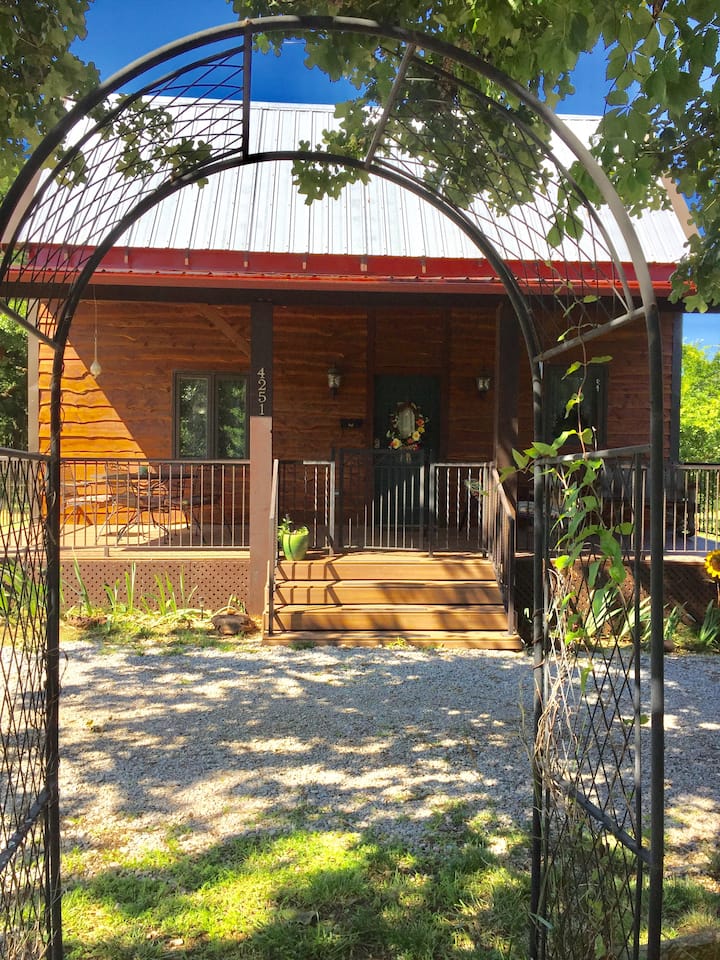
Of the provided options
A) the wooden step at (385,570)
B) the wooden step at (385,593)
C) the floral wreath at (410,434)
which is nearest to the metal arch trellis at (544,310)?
the wooden step at (385,593)

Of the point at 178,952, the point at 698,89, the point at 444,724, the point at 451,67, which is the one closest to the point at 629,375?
the point at 444,724

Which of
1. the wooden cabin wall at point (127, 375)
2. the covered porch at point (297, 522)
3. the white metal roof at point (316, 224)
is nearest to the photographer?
the covered porch at point (297, 522)

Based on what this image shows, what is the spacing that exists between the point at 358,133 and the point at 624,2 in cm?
168

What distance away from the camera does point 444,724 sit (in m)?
5.36

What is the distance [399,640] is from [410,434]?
4476 millimetres

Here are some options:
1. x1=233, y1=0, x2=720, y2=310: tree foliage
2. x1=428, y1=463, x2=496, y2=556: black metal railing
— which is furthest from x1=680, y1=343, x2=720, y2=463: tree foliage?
x1=233, y1=0, x2=720, y2=310: tree foliage

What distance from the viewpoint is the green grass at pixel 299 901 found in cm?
286

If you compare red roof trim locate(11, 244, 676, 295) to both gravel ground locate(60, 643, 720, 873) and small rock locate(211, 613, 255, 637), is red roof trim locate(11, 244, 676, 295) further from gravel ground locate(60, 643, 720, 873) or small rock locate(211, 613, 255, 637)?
gravel ground locate(60, 643, 720, 873)

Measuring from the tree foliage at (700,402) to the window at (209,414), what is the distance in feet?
63.7

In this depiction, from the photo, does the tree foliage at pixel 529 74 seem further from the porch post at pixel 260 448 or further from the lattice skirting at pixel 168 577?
the lattice skirting at pixel 168 577

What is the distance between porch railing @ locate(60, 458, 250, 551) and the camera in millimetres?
9289

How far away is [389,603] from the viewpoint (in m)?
7.96

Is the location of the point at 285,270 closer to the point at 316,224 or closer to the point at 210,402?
the point at 316,224

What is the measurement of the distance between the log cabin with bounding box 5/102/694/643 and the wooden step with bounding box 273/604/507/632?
3.40ft
